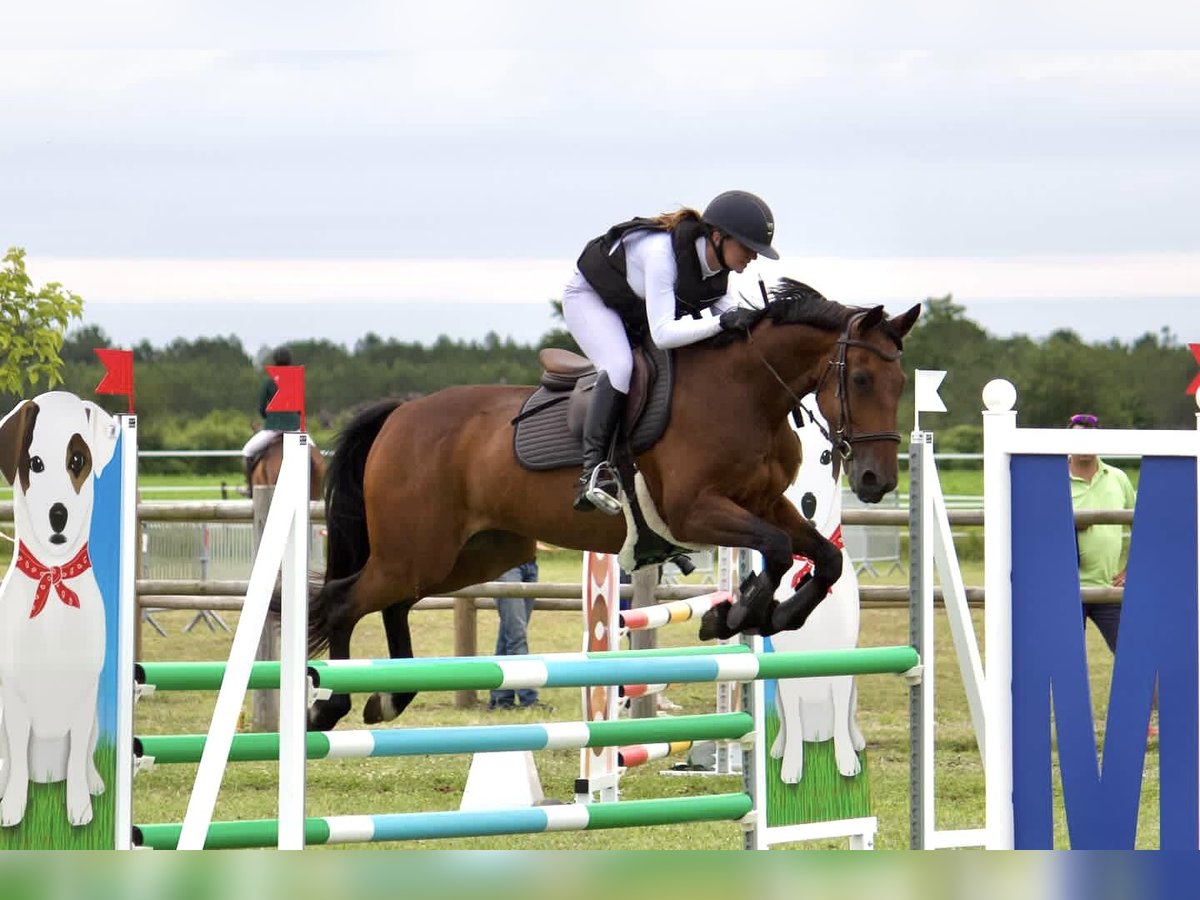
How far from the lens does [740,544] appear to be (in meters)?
4.39

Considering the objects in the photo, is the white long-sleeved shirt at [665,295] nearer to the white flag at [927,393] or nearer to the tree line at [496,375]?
the white flag at [927,393]

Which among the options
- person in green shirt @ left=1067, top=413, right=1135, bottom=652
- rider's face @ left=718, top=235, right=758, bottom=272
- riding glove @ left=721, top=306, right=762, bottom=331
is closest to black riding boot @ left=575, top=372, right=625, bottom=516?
riding glove @ left=721, top=306, right=762, bottom=331

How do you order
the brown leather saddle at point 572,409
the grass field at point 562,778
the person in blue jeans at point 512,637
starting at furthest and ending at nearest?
the person in blue jeans at point 512,637
the grass field at point 562,778
the brown leather saddle at point 572,409

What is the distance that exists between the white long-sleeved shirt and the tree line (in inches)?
565

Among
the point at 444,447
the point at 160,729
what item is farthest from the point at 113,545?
the point at 160,729

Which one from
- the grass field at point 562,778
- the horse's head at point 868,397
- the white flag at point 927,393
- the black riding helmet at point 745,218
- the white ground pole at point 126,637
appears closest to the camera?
the white ground pole at point 126,637

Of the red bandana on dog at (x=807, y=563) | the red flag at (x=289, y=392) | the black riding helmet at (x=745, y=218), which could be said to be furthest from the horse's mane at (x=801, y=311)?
the red flag at (x=289, y=392)

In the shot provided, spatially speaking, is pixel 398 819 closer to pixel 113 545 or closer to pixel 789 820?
pixel 113 545

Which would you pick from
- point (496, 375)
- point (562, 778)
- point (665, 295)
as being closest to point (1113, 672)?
point (665, 295)

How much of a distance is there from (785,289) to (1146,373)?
1895 cm

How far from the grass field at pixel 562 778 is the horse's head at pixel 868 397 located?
0.99 m

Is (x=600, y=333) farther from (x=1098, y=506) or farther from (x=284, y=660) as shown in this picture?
(x=1098, y=506)

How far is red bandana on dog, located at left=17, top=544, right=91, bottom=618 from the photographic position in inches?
140

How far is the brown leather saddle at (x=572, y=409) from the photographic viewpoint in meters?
4.70
